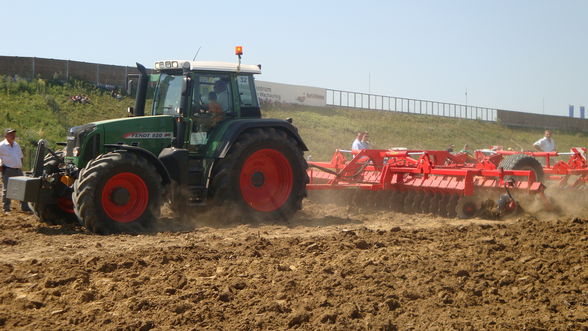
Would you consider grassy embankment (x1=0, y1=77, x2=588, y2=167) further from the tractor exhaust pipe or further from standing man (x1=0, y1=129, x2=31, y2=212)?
the tractor exhaust pipe

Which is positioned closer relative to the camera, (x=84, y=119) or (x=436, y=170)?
(x=436, y=170)

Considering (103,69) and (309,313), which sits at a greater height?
(103,69)

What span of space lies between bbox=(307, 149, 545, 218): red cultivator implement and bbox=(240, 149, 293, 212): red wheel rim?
0.84 m

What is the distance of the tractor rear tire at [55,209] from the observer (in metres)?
8.94

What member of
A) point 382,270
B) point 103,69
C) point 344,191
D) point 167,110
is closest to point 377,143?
point 103,69

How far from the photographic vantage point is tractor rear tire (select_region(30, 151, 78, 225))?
8938 mm

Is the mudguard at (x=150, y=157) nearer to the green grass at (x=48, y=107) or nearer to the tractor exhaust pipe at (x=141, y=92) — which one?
the tractor exhaust pipe at (x=141, y=92)

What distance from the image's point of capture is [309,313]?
187 inches

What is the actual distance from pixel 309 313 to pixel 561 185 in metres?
8.42

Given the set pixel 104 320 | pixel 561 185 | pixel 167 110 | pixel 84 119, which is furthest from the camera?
pixel 84 119

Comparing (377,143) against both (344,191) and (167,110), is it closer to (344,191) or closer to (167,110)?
(344,191)

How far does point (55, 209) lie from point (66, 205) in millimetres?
164

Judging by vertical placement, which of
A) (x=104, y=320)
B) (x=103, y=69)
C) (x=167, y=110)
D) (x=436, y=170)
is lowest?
(x=104, y=320)

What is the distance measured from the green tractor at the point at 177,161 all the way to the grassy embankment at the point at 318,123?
12.3 m
